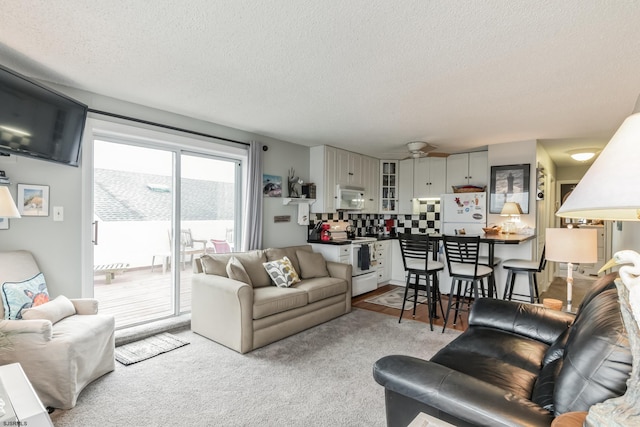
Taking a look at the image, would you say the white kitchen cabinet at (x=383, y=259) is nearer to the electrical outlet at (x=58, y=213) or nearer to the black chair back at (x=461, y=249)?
the black chair back at (x=461, y=249)

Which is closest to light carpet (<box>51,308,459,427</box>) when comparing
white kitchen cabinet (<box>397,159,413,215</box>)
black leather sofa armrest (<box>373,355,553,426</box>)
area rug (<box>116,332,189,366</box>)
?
area rug (<box>116,332,189,366</box>)

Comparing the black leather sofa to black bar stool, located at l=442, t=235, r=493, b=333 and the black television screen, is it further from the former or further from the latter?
the black television screen

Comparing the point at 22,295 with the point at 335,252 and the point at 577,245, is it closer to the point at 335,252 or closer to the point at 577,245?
the point at 335,252

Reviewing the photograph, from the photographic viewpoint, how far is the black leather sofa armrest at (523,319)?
2.13 meters

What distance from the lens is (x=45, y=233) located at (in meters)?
2.73

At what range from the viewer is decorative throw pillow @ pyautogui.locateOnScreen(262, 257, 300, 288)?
3.68 m

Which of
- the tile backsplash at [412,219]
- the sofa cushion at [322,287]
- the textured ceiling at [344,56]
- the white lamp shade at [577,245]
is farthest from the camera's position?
the tile backsplash at [412,219]

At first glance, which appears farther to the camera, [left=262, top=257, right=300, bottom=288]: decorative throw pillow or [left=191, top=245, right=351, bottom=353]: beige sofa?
[left=262, top=257, right=300, bottom=288]: decorative throw pillow

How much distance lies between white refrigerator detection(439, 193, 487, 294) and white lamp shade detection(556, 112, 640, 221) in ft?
13.8

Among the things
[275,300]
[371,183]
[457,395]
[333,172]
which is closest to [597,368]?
[457,395]

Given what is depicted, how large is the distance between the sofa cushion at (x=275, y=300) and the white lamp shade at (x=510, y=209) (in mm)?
3093

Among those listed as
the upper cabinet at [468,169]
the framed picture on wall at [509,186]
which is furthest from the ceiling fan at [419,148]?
the framed picture on wall at [509,186]

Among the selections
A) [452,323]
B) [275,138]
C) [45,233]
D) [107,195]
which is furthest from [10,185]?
[452,323]

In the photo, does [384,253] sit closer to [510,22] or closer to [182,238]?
[182,238]
